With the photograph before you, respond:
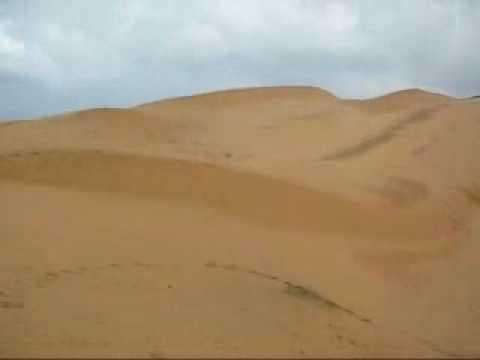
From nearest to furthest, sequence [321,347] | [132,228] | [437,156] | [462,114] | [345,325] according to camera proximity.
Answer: [321,347]
[345,325]
[132,228]
[437,156]
[462,114]

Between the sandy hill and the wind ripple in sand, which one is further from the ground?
the wind ripple in sand

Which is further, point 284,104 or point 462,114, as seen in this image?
point 284,104

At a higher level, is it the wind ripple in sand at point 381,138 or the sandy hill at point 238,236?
the wind ripple in sand at point 381,138

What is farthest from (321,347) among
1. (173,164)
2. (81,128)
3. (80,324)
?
(81,128)

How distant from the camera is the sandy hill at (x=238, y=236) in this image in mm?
4520

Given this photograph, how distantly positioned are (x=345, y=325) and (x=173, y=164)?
201 inches

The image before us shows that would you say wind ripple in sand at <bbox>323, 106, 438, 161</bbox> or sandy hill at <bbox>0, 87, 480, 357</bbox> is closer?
sandy hill at <bbox>0, 87, 480, 357</bbox>

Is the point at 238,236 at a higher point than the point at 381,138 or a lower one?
lower

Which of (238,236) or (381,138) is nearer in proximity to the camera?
(238,236)

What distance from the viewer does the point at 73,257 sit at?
617 cm

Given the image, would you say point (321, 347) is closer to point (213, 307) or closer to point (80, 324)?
point (213, 307)

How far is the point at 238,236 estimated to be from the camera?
7.43 meters

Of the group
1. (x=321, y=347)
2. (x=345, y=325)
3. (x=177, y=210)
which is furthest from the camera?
(x=177, y=210)

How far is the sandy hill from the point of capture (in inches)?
178
